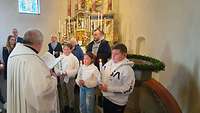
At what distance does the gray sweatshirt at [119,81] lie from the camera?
10.9 feet

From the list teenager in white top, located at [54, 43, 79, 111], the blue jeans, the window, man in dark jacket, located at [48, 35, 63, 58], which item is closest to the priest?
the blue jeans

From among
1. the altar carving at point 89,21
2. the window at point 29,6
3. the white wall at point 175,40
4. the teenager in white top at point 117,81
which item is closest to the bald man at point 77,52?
the altar carving at point 89,21

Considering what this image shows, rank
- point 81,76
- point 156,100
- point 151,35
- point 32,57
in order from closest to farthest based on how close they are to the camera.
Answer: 1. point 32,57
2. point 81,76
3. point 156,100
4. point 151,35

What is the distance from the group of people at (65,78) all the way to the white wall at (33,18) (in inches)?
84.1

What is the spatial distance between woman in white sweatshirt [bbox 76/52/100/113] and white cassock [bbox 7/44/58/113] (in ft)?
3.57

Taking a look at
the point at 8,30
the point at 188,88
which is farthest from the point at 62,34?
the point at 188,88

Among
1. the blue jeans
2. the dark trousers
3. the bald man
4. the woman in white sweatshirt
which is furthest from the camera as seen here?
the bald man

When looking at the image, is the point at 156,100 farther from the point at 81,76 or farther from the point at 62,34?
the point at 62,34

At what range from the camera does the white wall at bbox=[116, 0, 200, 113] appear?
400 cm

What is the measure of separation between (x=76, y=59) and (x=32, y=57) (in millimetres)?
1902

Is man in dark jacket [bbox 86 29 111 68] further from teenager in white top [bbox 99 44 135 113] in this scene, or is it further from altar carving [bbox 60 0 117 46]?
teenager in white top [bbox 99 44 135 113]

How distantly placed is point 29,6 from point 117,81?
427cm

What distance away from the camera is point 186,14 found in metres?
4.21

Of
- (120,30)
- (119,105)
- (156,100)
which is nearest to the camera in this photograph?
(119,105)
